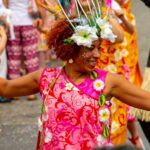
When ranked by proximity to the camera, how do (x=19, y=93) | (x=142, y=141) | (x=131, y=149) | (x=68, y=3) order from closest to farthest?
1. (x=131, y=149)
2. (x=19, y=93)
3. (x=68, y=3)
4. (x=142, y=141)

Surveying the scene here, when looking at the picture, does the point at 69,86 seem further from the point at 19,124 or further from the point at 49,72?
the point at 19,124

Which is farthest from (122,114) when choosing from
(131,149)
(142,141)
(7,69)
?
(131,149)

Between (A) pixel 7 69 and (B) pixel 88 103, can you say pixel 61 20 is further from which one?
(A) pixel 7 69

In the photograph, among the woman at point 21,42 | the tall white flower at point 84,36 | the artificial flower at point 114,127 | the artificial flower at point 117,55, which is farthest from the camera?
the woman at point 21,42

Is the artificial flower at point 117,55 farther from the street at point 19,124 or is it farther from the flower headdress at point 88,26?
the flower headdress at point 88,26

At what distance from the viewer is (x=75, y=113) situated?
10.2ft

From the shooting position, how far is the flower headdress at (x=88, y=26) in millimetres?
3117

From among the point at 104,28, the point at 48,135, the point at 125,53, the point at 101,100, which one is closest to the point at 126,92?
the point at 101,100

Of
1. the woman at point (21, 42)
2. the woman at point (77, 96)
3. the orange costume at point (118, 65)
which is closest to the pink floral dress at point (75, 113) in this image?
the woman at point (77, 96)

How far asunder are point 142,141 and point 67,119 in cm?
265

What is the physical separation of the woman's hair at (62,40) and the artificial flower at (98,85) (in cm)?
18

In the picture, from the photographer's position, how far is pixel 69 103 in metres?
3.12

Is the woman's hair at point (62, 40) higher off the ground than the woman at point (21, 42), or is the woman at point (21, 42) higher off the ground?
the woman's hair at point (62, 40)

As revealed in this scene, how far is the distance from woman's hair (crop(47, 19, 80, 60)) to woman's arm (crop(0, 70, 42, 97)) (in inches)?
7.0
